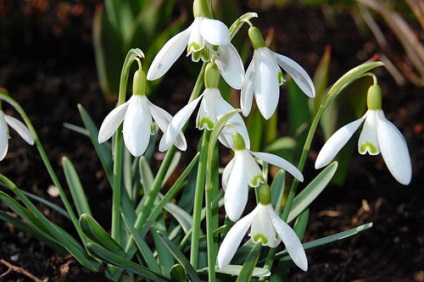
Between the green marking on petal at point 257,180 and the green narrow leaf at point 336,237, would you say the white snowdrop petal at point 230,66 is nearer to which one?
the green marking on petal at point 257,180

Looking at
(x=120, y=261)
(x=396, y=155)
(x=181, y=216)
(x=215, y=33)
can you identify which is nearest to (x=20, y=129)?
(x=120, y=261)

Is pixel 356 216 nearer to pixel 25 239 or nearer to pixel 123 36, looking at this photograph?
pixel 25 239

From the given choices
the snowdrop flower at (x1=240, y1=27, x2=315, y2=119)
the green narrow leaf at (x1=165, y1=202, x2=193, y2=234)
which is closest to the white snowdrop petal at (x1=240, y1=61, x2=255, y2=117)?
the snowdrop flower at (x1=240, y1=27, x2=315, y2=119)

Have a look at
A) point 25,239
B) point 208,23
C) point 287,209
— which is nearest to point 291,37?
point 25,239

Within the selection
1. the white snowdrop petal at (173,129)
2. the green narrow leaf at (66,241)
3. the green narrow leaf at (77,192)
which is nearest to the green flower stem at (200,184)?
the white snowdrop petal at (173,129)

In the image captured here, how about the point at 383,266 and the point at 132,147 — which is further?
the point at 383,266

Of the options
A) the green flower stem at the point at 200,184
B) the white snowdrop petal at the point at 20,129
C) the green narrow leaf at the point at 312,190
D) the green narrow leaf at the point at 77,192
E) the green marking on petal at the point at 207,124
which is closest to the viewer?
the green marking on petal at the point at 207,124

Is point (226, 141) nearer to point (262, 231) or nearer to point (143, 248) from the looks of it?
point (262, 231)
